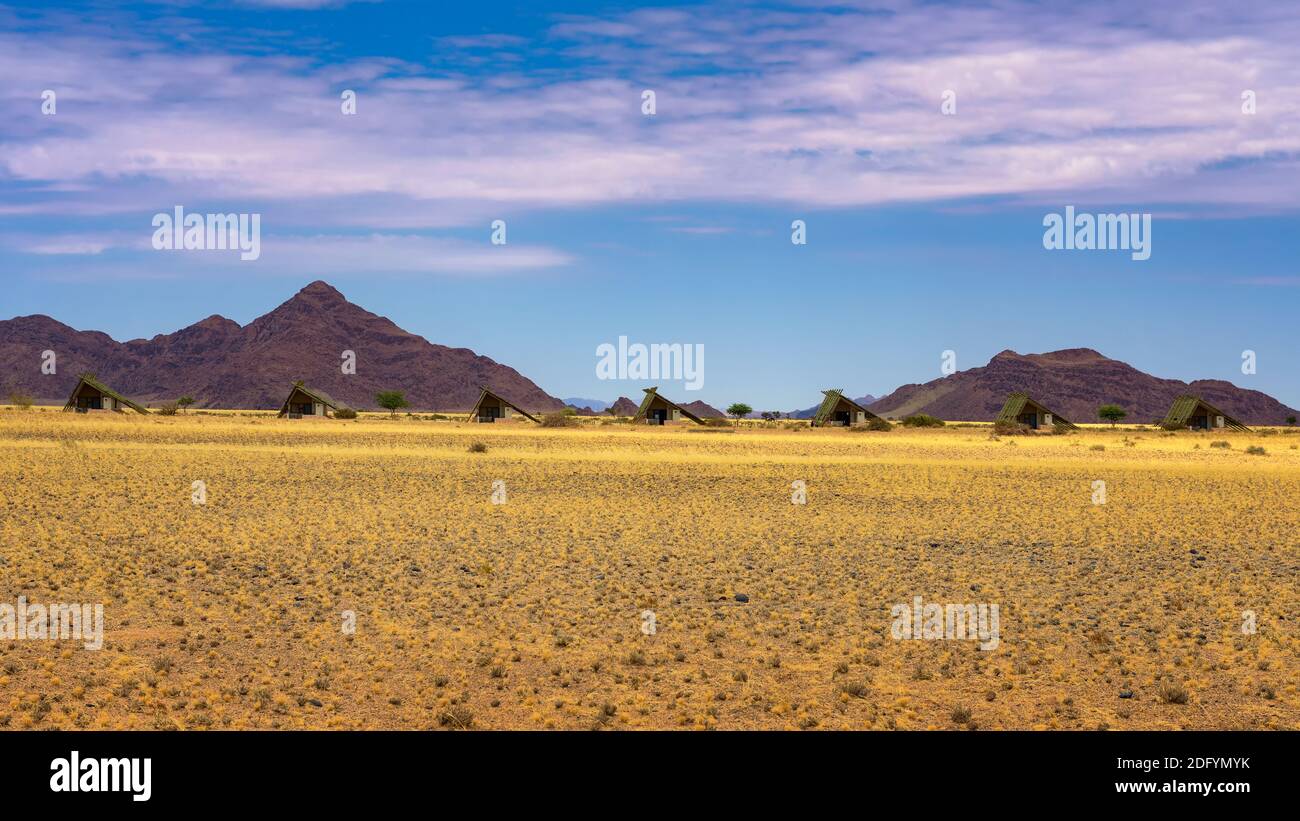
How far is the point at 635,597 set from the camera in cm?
1435

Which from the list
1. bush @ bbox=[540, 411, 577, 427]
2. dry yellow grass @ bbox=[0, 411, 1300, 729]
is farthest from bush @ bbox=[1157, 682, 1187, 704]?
bush @ bbox=[540, 411, 577, 427]

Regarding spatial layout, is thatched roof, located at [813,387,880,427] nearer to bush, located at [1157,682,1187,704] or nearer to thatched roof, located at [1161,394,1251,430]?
thatched roof, located at [1161,394,1251,430]

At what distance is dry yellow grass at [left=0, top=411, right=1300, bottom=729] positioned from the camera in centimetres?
998

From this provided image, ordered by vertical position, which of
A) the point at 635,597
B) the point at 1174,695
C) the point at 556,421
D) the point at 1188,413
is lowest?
the point at 1174,695

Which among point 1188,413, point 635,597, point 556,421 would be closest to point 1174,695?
point 635,597

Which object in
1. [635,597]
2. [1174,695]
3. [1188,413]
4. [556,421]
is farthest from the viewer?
[1188,413]

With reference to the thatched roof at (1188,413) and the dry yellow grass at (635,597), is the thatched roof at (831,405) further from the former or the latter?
the dry yellow grass at (635,597)

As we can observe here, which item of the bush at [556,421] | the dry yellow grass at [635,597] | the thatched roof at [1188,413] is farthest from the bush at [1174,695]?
the thatched roof at [1188,413]

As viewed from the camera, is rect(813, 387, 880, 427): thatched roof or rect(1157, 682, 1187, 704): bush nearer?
rect(1157, 682, 1187, 704): bush

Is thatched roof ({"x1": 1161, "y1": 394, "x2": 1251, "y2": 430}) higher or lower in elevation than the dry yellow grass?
higher

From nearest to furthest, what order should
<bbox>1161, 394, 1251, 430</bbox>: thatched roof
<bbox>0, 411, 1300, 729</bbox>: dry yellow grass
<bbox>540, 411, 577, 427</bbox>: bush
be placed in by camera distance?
<bbox>0, 411, 1300, 729</bbox>: dry yellow grass
<bbox>540, 411, 577, 427</bbox>: bush
<bbox>1161, 394, 1251, 430</bbox>: thatched roof

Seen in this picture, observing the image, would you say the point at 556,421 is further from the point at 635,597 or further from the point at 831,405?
the point at 635,597
